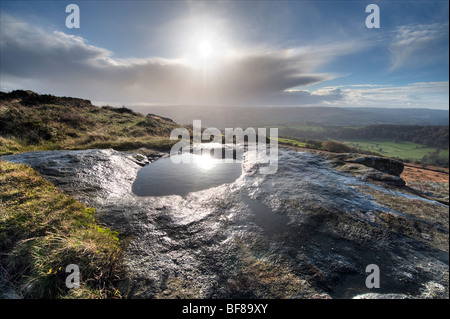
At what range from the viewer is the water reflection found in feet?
27.1

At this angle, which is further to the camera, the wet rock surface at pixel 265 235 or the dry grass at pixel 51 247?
the wet rock surface at pixel 265 235

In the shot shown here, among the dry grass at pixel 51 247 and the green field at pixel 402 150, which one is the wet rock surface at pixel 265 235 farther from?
the green field at pixel 402 150

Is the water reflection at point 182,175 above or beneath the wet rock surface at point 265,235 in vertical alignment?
above

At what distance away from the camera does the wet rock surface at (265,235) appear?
3852mm

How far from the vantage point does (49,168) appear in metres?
7.62

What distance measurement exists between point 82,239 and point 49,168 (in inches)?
237

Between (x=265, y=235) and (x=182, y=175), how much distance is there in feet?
19.7

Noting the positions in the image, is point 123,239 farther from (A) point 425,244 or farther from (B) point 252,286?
(A) point 425,244

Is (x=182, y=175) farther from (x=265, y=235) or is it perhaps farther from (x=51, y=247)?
(x=51, y=247)

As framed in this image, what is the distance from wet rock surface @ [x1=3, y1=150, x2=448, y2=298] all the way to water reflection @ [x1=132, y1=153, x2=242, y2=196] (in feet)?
1.96

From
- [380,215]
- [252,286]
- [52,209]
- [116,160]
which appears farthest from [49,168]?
[380,215]

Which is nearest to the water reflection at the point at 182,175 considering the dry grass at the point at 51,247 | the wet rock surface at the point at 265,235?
the wet rock surface at the point at 265,235

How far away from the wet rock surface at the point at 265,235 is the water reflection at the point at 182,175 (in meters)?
0.60

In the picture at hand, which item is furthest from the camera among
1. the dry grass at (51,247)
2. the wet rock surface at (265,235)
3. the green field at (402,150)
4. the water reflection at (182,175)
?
the green field at (402,150)
